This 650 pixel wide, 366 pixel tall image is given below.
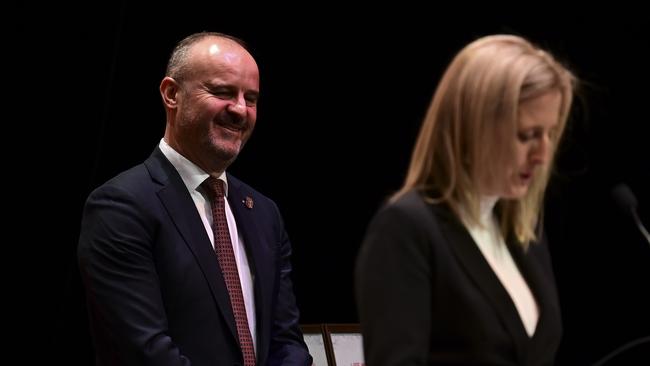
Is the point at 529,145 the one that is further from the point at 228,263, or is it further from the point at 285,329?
the point at 285,329

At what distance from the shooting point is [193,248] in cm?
265

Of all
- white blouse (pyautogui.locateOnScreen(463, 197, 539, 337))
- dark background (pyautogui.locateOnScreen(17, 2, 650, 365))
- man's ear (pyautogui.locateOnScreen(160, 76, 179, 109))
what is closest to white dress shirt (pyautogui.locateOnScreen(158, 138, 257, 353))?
man's ear (pyautogui.locateOnScreen(160, 76, 179, 109))

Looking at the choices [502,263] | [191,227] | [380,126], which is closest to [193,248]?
[191,227]

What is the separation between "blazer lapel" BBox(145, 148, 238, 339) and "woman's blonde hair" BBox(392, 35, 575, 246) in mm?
1106

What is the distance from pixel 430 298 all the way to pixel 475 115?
0.27m

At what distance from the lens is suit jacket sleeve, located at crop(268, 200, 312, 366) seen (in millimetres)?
2797

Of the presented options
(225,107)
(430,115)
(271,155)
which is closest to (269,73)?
(271,155)

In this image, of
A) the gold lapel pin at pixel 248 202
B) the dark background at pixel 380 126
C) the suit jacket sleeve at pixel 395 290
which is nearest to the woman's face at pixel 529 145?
the suit jacket sleeve at pixel 395 290

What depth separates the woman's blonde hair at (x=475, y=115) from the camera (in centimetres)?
156

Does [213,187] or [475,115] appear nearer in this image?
[475,115]

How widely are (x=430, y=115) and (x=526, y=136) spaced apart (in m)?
0.15

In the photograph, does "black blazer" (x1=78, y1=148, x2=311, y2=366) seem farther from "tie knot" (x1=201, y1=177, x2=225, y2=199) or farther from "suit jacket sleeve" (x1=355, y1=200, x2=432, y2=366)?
"suit jacket sleeve" (x1=355, y1=200, x2=432, y2=366)

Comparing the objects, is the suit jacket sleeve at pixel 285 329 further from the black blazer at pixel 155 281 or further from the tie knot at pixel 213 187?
the tie knot at pixel 213 187

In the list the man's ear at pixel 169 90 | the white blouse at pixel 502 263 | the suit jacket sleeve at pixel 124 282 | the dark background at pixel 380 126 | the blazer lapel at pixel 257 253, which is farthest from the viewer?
the dark background at pixel 380 126
